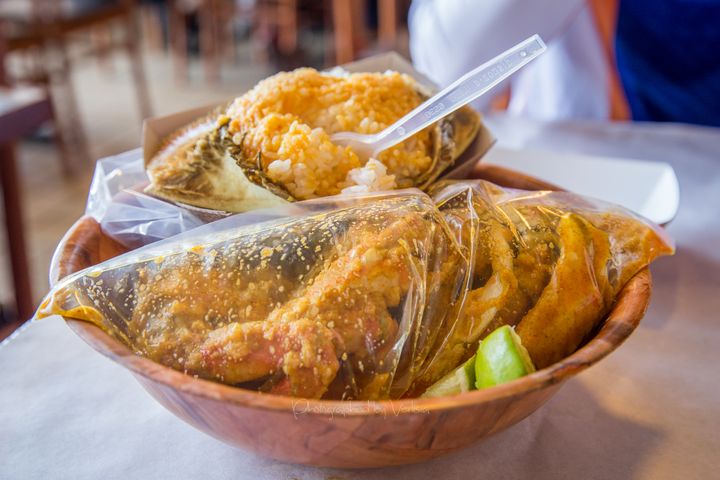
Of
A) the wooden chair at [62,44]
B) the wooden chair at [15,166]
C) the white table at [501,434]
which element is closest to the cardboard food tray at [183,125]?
the white table at [501,434]

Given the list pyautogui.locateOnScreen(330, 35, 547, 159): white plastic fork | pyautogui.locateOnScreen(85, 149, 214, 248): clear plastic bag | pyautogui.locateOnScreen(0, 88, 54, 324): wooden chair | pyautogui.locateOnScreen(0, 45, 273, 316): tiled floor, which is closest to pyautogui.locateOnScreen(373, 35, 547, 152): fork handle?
pyautogui.locateOnScreen(330, 35, 547, 159): white plastic fork

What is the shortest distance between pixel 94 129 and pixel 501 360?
10.6 feet

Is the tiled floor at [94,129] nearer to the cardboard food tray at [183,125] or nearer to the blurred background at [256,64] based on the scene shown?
the blurred background at [256,64]

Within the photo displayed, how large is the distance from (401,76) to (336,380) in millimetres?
360

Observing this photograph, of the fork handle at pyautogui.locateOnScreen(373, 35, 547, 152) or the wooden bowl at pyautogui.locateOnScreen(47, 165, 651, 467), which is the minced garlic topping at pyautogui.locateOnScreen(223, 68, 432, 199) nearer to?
the fork handle at pyautogui.locateOnScreen(373, 35, 547, 152)

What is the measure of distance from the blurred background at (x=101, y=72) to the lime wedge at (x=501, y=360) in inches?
40.9

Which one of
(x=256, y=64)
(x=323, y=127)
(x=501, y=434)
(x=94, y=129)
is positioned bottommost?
(x=94, y=129)

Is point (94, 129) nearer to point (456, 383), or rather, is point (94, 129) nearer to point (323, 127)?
point (323, 127)

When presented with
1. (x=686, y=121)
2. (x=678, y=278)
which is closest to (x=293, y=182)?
(x=678, y=278)

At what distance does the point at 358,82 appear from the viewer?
63cm

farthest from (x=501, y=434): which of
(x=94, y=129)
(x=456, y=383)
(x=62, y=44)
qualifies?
(x=94, y=129)

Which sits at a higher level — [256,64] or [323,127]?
[323,127]

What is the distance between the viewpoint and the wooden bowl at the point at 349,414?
1.16ft

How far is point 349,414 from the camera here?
0.35 metres
